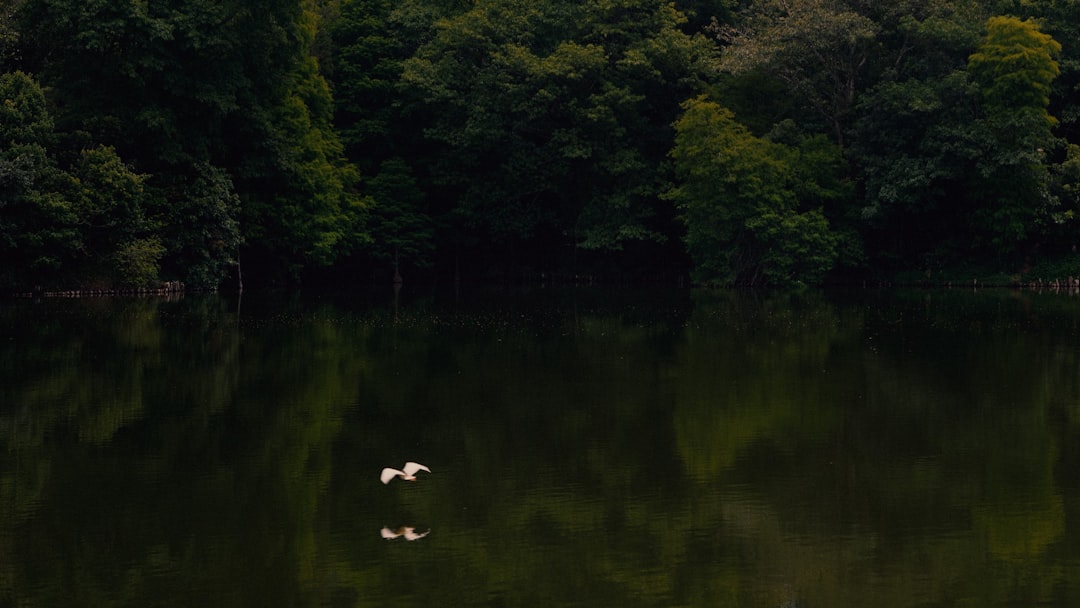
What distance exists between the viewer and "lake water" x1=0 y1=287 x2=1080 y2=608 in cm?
777

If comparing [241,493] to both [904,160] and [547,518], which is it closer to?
[547,518]

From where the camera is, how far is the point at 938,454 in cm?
1173

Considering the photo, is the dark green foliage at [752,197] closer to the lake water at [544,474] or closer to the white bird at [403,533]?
the lake water at [544,474]

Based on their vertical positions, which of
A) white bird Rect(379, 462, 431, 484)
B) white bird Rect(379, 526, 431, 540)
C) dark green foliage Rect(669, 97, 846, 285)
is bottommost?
white bird Rect(379, 526, 431, 540)

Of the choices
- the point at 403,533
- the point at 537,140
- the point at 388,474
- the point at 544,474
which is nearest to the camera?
the point at 403,533

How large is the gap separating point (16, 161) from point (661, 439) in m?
28.2

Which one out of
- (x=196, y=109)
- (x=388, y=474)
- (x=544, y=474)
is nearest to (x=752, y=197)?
(x=196, y=109)

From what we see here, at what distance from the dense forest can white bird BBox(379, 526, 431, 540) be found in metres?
29.7

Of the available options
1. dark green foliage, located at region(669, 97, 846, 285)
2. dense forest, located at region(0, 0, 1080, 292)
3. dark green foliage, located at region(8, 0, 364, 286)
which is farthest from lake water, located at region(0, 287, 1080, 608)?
dark green foliage, located at region(669, 97, 846, 285)

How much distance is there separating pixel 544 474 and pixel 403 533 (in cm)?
220

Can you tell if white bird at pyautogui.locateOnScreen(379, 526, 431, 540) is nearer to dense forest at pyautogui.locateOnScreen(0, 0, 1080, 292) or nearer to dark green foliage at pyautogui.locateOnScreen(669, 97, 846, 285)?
dense forest at pyautogui.locateOnScreen(0, 0, 1080, 292)

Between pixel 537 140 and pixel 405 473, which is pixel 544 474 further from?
pixel 537 140

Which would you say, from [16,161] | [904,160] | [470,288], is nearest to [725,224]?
[904,160]

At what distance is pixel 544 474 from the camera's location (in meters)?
10.8
